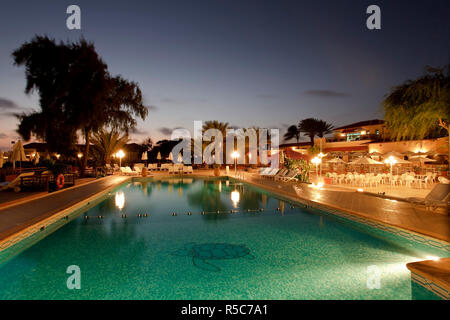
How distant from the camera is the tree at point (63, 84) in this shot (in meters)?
13.1

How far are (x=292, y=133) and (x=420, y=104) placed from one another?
158 ft

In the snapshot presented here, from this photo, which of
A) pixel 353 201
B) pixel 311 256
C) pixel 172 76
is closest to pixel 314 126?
pixel 172 76

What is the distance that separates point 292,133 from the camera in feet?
178

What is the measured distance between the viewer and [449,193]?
18.3ft

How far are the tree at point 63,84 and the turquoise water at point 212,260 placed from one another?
29.5ft

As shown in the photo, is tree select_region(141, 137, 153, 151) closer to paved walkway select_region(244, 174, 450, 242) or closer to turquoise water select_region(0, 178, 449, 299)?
turquoise water select_region(0, 178, 449, 299)

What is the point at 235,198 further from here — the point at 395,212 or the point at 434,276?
the point at 434,276

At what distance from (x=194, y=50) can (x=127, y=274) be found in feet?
56.0

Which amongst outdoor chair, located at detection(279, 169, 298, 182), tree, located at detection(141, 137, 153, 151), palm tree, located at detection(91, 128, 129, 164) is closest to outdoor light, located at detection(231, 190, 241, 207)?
outdoor chair, located at detection(279, 169, 298, 182)

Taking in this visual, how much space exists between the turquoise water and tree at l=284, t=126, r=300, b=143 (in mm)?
49082

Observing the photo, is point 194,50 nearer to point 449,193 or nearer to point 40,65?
point 40,65

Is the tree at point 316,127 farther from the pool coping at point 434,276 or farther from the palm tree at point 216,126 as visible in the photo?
the pool coping at point 434,276

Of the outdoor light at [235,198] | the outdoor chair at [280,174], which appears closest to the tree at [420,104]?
the outdoor light at [235,198]

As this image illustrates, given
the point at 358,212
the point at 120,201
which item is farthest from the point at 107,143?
the point at 358,212
